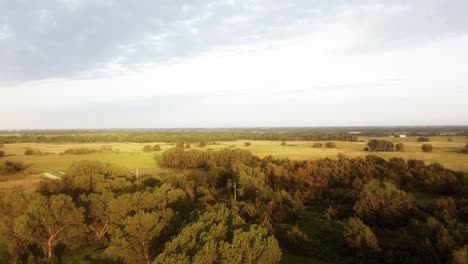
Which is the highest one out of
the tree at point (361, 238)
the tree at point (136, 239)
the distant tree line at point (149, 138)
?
the distant tree line at point (149, 138)

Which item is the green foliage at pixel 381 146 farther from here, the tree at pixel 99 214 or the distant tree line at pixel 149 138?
the tree at pixel 99 214

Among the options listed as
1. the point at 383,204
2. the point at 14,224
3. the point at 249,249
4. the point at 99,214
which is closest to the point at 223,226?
the point at 249,249

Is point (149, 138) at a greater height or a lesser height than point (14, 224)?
greater

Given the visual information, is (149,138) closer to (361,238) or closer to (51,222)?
(51,222)

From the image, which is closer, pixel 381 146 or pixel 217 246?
pixel 217 246

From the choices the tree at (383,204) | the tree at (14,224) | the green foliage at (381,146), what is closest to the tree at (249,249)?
the tree at (14,224)

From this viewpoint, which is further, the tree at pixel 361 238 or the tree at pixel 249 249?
the tree at pixel 361 238

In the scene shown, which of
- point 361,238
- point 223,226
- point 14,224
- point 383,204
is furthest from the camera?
point 383,204
